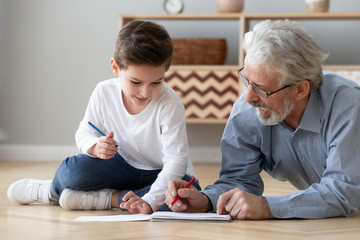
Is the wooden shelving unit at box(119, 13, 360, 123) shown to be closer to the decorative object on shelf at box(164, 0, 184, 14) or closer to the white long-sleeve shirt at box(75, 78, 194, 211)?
the decorative object on shelf at box(164, 0, 184, 14)

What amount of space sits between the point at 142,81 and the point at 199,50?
205cm

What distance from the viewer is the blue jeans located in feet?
6.40

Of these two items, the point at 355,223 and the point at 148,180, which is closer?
the point at 355,223

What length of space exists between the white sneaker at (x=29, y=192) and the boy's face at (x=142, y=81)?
1.63ft

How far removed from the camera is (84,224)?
5.31 feet

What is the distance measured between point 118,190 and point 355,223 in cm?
86

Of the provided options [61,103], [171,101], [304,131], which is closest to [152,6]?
[61,103]

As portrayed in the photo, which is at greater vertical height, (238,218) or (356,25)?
(356,25)

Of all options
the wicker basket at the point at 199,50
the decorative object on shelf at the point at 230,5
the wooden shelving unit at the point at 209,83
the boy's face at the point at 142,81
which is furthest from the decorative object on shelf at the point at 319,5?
the boy's face at the point at 142,81

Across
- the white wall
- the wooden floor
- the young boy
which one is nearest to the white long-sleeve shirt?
the young boy

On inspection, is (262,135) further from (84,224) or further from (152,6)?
(152,6)

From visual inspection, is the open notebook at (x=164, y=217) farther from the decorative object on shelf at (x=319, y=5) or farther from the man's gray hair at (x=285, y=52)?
the decorative object on shelf at (x=319, y=5)

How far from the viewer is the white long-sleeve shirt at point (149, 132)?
1844 mm

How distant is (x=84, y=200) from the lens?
1.94 m
